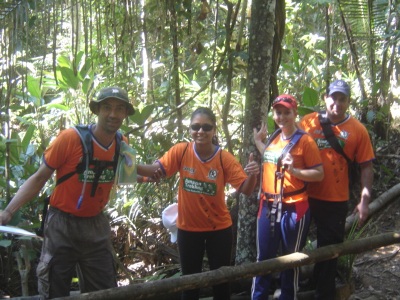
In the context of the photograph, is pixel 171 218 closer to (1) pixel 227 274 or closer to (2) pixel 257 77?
(1) pixel 227 274

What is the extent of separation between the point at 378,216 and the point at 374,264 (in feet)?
3.66

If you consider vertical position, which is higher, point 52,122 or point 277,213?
point 52,122

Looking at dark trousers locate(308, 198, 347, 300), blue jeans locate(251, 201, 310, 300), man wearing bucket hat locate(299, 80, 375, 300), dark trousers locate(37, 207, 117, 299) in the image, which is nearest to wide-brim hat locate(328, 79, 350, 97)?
man wearing bucket hat locate(299, 80, 375, 300)

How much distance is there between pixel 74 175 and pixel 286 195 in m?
1.53

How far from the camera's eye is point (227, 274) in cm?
280

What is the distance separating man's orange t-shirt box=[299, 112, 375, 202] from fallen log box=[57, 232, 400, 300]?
1.92 ft

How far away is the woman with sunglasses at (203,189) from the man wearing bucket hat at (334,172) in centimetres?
69

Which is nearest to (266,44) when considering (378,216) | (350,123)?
(350,123)

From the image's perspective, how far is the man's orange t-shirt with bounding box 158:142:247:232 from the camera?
3635mm

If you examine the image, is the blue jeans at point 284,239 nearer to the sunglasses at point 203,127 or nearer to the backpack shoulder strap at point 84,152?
the sunglasses at point 203,127

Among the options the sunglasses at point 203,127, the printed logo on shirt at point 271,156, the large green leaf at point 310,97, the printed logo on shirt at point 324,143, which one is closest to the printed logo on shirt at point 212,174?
the sunglasses at point 203,127

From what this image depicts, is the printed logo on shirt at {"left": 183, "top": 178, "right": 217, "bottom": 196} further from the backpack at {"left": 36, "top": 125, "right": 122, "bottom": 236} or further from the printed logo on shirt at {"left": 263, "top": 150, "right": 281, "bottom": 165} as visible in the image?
the backpack at {"left": 36, "top": 125, "right": 122, "bottom": 236}

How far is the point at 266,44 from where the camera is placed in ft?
14.3

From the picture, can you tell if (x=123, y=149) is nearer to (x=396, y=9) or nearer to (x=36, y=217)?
(x=36, y=217)
